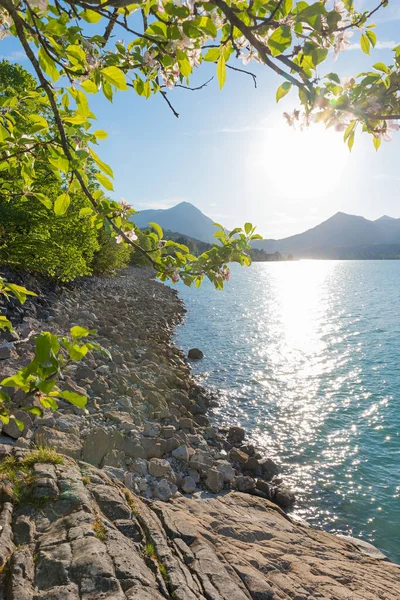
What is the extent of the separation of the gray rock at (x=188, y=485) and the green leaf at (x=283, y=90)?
865cm

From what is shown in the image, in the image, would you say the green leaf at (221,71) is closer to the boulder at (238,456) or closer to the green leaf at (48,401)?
the green leaf at (48,401)

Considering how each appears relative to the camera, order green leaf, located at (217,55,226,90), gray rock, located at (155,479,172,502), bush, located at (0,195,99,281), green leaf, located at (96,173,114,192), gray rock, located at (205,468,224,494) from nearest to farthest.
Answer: green leaf, located at (217,55,226,90), green leaf, located at (96,173,114,192), gray rock, located at (155,479,172,502), gray rock, located at (205,468,224,494), bush, located at (0,195,99,281)

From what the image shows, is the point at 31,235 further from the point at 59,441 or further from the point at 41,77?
the point at 41,77

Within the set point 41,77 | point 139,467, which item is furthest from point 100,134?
point 139,467

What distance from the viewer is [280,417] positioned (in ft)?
51.6

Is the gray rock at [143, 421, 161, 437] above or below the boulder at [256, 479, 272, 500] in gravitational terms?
above

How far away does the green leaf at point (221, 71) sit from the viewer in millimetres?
→ 1951

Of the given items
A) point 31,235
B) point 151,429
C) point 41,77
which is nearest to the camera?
point 41,77

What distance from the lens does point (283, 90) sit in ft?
5.97

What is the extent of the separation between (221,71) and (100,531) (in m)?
4.25

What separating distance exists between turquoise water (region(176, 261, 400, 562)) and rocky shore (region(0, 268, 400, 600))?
52.8 inches

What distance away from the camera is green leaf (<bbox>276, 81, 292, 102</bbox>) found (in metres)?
1.78

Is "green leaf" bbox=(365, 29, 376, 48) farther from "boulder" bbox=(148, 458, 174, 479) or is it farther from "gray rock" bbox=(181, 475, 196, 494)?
"gray rock" bbox=(181, 475, 196, 494)

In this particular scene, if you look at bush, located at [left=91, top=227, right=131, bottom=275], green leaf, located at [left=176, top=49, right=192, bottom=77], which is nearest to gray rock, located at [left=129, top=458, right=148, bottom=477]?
green leaf, located at [left=176, top=49, right=192, bottom=77]
